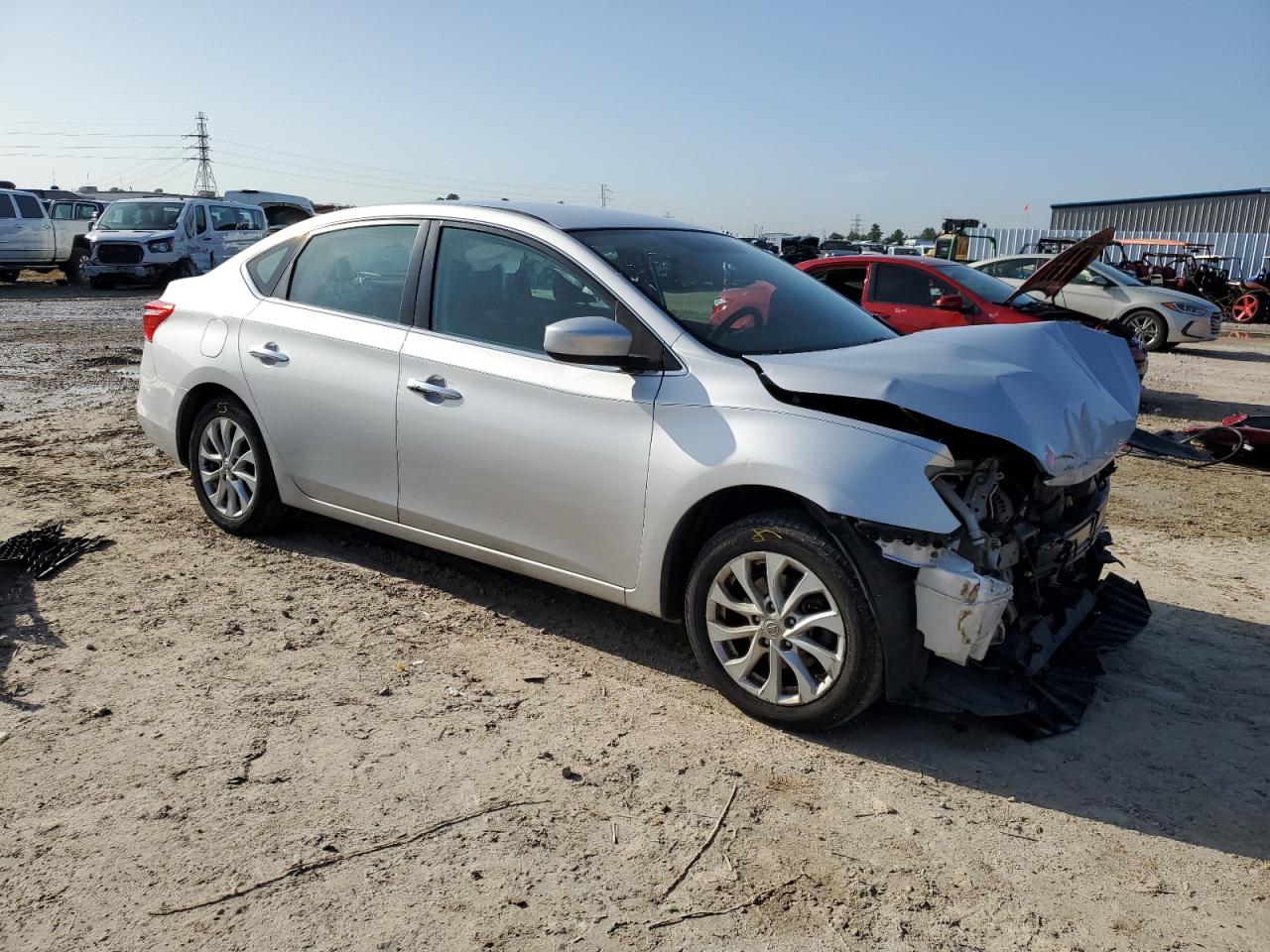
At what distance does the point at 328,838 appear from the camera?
2.92m

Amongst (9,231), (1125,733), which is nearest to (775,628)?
(1125,733)

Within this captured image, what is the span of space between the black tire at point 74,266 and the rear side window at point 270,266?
75.5 feet

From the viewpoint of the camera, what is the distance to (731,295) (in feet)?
13.9

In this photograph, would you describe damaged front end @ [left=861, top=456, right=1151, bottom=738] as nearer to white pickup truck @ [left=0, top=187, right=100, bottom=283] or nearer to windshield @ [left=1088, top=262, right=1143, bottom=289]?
windshield @ [left=1088, top=262, right=1143, bottom=289]

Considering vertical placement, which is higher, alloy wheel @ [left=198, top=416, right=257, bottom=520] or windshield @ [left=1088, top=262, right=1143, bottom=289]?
windshield @ [left=1088, top=262, right=1143, bottom=289]

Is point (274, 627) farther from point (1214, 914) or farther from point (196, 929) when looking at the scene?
point (1214, 914)

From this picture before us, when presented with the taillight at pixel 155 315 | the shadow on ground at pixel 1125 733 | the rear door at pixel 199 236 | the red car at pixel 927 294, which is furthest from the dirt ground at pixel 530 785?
the rear door at pixel 199 236

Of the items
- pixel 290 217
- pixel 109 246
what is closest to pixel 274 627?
→ pixel 109 246

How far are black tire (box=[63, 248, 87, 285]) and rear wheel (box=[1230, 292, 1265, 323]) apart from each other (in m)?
27.3

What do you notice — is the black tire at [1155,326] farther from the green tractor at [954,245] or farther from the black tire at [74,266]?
the black tire at [74,266]

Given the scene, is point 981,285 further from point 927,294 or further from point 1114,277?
point 1114,277

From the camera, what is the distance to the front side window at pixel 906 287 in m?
10.3

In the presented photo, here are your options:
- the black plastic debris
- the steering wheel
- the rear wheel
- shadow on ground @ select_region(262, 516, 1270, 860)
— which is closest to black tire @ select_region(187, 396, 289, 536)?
the black plastic debris

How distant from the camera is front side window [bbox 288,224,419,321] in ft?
15.3
